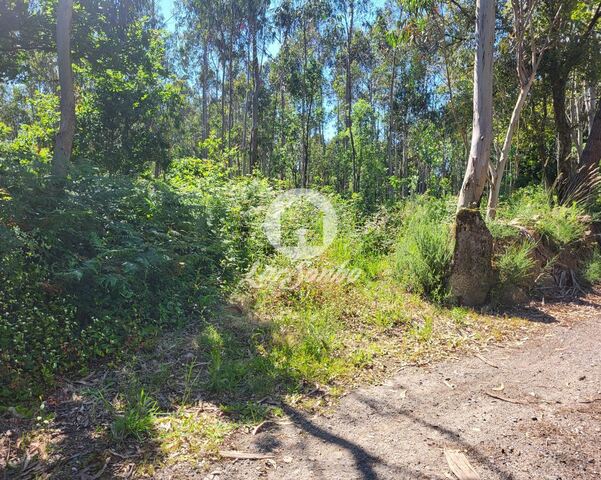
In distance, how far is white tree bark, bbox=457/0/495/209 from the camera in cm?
621

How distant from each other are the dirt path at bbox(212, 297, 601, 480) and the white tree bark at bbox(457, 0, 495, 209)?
2850 millimetres

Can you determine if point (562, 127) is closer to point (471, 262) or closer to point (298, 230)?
point (471, 262)

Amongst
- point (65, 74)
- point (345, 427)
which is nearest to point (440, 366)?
point (345, 427)

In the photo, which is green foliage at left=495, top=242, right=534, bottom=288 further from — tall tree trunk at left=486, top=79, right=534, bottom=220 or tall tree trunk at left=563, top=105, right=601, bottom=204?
tall tree trunk at left=563, top=105, right=601, bottom=204

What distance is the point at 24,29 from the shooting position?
933 cm

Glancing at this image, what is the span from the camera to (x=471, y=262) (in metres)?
5.64

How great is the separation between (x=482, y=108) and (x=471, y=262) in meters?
2.38

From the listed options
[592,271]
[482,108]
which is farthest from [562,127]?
[482,108]

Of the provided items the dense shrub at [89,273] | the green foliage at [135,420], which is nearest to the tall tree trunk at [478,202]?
the dense shrub at [89,273]

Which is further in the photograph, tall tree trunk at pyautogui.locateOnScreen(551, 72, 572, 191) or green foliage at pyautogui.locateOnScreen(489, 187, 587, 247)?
tall tree trunk at pyautogui.locateOnScreen(551, 72, 572, 191)

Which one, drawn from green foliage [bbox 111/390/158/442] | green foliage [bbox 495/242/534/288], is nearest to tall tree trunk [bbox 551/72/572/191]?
green foliage [bbox 495/242/534/288]

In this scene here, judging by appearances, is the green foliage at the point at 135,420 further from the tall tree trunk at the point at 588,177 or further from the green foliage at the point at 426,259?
the tall tree trunk at the point at 588,177

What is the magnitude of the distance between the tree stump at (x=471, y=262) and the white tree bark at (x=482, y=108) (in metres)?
0.57

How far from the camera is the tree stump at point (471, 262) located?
18.4 feet
